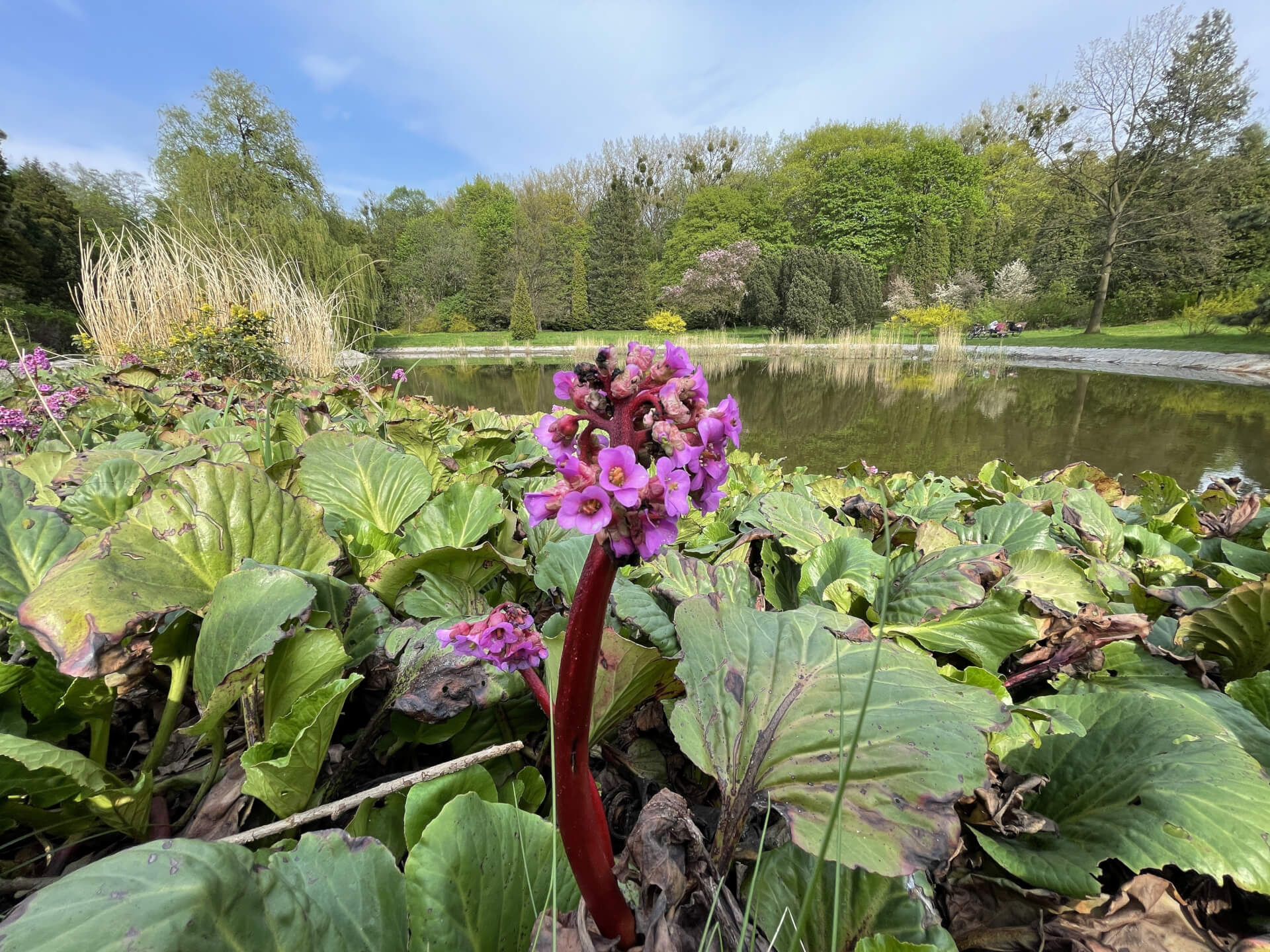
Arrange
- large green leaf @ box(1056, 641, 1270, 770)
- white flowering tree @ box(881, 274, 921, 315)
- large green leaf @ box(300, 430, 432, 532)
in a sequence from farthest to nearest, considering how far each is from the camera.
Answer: white flowering tree @ box(881, 274, 921, 315) → large green leaf @ box(300, 430, 432, 532) → large green leaf @ box(1056, 641, 1270, 770)

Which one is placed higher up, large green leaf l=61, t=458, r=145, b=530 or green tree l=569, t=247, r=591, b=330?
green tree l=569, t=247, r=591, b=330

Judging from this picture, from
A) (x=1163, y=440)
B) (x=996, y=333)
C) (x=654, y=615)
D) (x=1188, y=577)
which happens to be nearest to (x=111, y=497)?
(x=654, y=615)

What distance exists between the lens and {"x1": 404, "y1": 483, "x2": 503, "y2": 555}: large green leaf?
106 cm

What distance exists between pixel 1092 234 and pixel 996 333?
4907 millimetres

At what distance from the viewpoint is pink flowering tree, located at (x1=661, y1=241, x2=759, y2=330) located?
32.1 metres

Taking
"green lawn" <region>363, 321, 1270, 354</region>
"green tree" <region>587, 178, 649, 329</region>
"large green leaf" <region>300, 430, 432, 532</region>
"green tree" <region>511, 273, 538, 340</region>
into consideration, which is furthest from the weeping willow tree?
"large green leaf" <region>300, 430, 432, 532</region>

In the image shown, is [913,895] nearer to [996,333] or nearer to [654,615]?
[654,615]

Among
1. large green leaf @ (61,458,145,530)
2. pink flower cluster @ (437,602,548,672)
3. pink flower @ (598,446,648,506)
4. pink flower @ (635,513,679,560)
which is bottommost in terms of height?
pink flower cluster @ (437,602,548,672)

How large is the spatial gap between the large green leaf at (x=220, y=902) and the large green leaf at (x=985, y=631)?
2.62ft

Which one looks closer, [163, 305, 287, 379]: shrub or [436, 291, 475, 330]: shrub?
[163, 305, 287, 379]: shrub

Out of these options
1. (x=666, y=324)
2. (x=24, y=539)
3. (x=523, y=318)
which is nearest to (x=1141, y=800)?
(x=24, y=539)

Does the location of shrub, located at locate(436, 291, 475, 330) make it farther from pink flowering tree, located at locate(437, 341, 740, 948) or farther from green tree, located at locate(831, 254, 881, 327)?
pink flowering tree, located at locate(437, 341, 740, 948)

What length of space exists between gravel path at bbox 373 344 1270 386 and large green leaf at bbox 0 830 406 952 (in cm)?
1786

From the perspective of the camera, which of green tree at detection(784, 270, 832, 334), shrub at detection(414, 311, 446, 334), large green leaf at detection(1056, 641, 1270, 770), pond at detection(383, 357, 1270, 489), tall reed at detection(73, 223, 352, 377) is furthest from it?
shrub at detection(414, 311, 446, 334)
